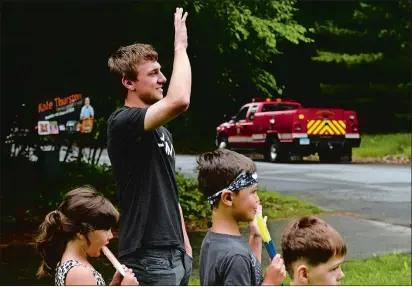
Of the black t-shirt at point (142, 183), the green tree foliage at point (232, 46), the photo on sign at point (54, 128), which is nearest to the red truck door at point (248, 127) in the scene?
the green tree foliage at point (232, 46)

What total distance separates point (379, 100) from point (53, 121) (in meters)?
18.6

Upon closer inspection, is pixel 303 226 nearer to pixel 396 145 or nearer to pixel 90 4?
pixel 90 4

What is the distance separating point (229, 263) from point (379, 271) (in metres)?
4.50

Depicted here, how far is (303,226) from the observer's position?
115 inches

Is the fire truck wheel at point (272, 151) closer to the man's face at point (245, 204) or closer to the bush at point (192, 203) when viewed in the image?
the bush at point (192, 203)

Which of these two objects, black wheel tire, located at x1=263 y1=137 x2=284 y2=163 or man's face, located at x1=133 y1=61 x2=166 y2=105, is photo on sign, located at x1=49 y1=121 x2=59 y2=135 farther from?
man's face, located at x1=133 y1=61 x2=166 y2=105

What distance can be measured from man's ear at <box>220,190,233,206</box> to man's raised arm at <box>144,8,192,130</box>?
393 millimetres

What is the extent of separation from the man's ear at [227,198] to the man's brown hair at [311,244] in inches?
15.1

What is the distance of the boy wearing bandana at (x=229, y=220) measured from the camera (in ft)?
9.87

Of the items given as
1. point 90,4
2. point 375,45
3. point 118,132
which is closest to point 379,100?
point 375,45

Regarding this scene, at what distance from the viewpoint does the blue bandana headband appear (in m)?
3.25

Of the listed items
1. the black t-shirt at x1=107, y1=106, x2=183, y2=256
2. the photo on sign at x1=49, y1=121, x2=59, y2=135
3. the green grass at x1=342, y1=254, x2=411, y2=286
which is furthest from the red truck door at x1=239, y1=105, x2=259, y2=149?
the black t-shirt at x1=107, y1=106, x2=183, y2=256

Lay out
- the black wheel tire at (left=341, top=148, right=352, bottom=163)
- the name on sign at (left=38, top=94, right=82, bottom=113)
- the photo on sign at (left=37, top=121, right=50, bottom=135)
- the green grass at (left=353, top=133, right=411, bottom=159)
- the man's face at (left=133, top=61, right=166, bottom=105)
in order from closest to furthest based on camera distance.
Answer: the man's face at (left=133, top=61, right=166, bottom=105)
the name on sign at (left=38, top=94, right=82, bottom=113)
the photo on sign at (left=37, top=121, right=50, bottom=135)
the black wheel tire at (left=341, top=148, right=352, bottom=163)
the green grass at (left=353, top=133, right=411, bottom=159)

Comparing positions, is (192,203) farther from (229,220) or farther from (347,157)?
(347,157)
